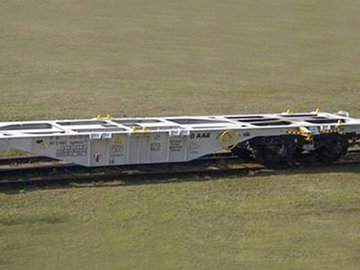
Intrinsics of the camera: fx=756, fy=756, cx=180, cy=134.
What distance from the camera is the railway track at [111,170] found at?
48.8ft

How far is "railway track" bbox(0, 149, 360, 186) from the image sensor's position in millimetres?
14875

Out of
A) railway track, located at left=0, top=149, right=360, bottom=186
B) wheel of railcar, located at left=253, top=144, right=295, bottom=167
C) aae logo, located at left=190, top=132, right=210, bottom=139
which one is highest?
aae logo, located at left=190, top=132, right=210, bottom=139

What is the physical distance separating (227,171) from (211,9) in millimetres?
36094

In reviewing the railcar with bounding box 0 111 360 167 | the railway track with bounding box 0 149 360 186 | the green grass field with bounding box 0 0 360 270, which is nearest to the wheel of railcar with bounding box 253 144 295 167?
the railcar with bounding box 0 111 360 167

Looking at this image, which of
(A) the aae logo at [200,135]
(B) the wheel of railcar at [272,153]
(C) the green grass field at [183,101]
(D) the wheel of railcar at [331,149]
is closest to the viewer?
(C) the green grass field at [183,101]

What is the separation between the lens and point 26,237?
11.8 meters

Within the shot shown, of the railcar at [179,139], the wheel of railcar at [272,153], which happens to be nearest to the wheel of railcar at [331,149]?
the railcar at [179,139]

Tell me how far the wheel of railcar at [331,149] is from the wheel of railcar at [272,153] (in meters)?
0.93

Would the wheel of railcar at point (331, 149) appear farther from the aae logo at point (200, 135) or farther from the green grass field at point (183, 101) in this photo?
the aae logo at point (200, 135)

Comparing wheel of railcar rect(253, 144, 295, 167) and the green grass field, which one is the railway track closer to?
wheel of railcar rect(253, 144, 295, 167)

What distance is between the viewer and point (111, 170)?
1567 centimetres

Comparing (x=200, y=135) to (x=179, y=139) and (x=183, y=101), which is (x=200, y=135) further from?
(x=183, y=101)

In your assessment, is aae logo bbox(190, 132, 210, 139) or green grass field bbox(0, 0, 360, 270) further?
aae logo bbox(190, 132, 210, 139)

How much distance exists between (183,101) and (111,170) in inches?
429
